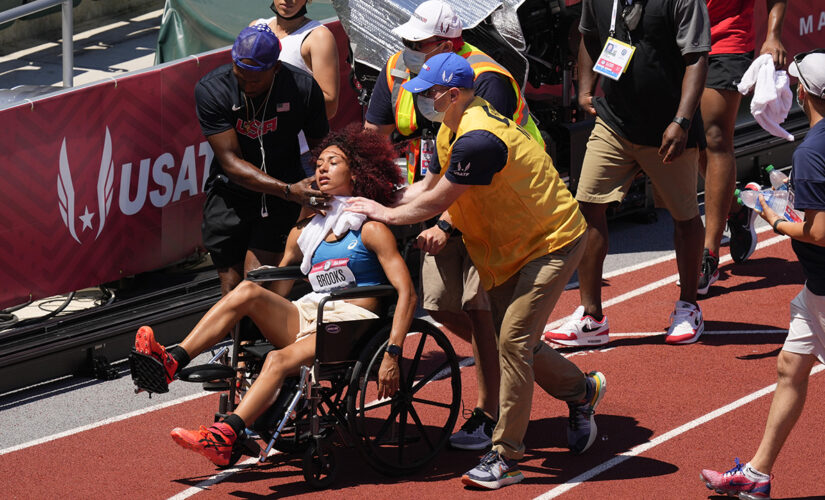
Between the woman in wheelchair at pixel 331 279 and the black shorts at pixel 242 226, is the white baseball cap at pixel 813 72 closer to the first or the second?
the woman in wheelchair at pixel 331 279

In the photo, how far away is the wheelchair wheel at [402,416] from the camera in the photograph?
18.8 feet

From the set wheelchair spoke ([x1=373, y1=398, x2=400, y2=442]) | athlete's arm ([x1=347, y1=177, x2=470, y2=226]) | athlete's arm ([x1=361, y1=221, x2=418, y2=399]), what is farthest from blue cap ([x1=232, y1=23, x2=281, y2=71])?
wheelchair spoke ([x1=373, y1=398, x2=400, y2=442])

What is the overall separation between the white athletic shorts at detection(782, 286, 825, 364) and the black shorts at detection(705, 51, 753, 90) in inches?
130

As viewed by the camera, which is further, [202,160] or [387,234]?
[202,160]

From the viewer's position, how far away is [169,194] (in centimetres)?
818

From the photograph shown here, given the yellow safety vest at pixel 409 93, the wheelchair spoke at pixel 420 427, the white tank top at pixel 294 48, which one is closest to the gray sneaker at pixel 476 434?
the wheelchair spoke at pixel 420 427

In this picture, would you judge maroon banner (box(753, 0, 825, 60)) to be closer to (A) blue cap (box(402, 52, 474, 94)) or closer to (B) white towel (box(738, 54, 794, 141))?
(B) white towel (box(738, 54, 794, 141))

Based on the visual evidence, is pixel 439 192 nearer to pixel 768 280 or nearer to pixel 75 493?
pixel 75 493

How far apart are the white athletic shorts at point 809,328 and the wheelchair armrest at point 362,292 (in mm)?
1765

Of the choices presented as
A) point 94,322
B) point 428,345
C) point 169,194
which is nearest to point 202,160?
point 169,194

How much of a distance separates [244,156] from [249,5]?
12.0 feet

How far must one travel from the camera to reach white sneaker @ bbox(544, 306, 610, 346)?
7.51 meters

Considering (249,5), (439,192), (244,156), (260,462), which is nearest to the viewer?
(439,192)

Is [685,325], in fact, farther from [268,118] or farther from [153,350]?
[153,350]
